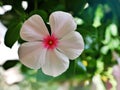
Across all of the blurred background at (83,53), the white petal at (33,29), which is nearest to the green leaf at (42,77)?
the blurred background at (83,53)

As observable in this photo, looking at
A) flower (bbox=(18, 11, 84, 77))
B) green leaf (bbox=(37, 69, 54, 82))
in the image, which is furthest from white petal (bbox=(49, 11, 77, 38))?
green leaf (bbox=(37, 69, 54, 82))

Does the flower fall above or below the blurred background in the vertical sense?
above

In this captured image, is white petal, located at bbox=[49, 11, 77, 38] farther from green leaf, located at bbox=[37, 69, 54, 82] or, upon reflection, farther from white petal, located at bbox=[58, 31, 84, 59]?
green leaf, located at bbox=[37, 69, 54, 82]

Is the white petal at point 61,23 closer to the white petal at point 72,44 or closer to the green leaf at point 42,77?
the white petal at point 72,44

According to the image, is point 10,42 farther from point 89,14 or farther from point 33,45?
point 89,14

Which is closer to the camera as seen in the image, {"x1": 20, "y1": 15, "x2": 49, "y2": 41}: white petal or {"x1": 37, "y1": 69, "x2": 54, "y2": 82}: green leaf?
{"x1": 20, "y1": 15, "x2": 49, "y2": 41}: white petal

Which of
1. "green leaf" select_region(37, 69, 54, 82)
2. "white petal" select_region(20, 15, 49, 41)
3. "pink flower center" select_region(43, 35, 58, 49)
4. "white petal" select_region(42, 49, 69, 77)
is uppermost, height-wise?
"white petal" select_region(20, 15, 49, 41)

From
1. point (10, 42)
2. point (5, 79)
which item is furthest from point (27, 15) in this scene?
point (5, 79)

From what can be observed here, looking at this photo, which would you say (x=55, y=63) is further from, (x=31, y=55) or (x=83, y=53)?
(x=83, y=53)
